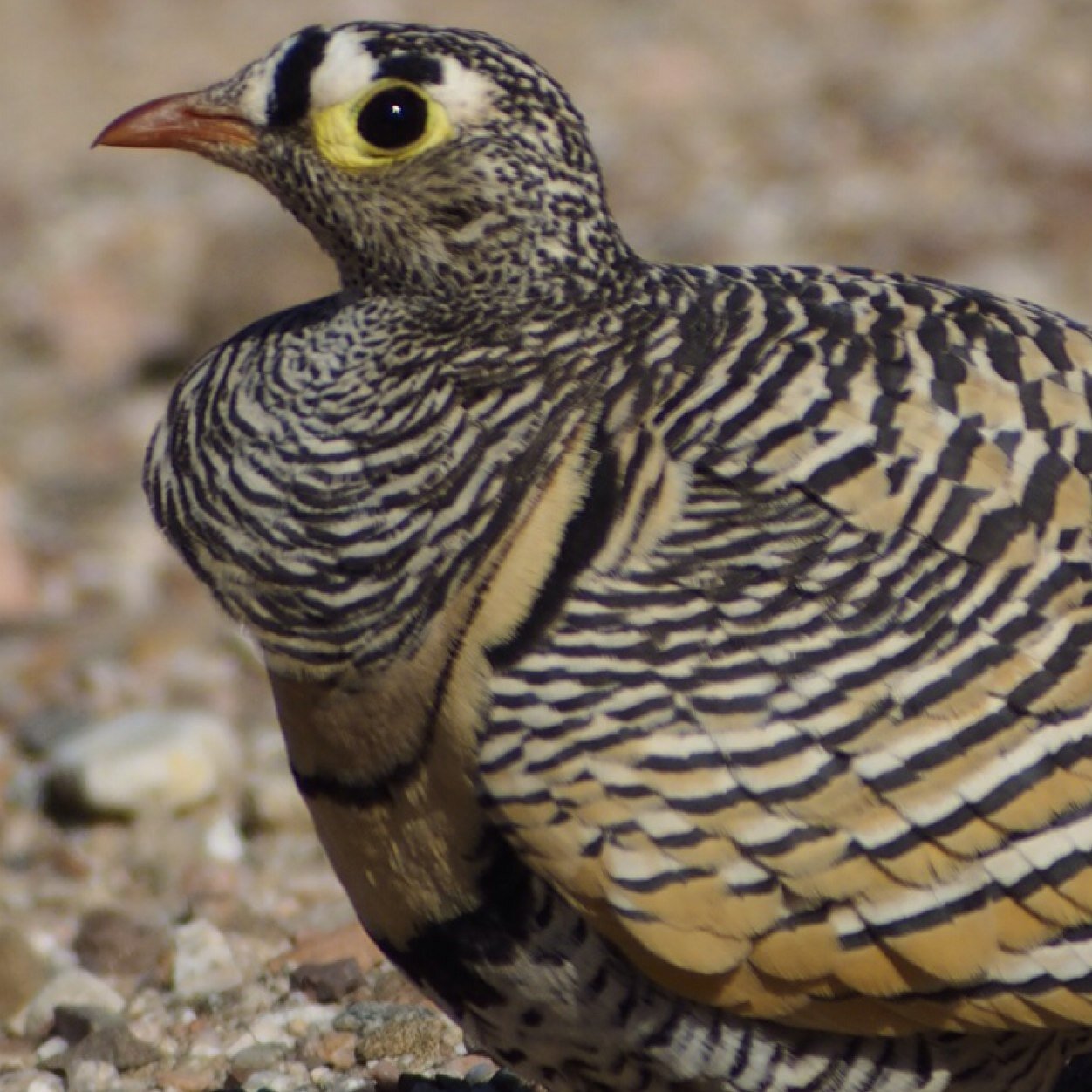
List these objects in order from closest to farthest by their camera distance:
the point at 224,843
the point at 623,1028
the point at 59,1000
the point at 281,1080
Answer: the point at 623,1028 → the point at 281,1080 → the point at 59,1000 → the point at 224,843

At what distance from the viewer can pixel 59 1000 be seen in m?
4.97

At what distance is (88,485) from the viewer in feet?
28.3

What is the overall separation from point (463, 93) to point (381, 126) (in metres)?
0.14

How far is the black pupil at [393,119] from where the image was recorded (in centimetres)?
375

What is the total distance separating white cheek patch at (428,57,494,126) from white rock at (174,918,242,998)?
209 centimetres

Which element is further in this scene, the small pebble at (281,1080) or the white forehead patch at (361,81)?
the small pebble at (281,1080)

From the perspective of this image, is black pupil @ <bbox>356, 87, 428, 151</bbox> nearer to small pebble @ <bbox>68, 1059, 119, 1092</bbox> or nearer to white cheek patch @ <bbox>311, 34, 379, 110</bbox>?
white cheek patch @ <bbox>311, 34, 379, 110</bbox>

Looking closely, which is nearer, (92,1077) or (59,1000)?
(92,1077)

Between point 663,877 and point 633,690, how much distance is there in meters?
0.28

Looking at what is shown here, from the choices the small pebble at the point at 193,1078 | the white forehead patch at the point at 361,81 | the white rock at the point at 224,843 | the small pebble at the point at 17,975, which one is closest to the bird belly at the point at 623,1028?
the small pebble at the point at 193,1078

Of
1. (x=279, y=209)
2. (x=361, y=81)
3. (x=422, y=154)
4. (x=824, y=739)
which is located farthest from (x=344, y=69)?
(x=279, y=209)

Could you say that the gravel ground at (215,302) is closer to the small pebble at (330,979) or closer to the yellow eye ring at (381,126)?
the small pebble at (330,979)

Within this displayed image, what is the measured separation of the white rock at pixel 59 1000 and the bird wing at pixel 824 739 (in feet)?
5.77

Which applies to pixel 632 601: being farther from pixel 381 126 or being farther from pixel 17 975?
pixel 17 975
